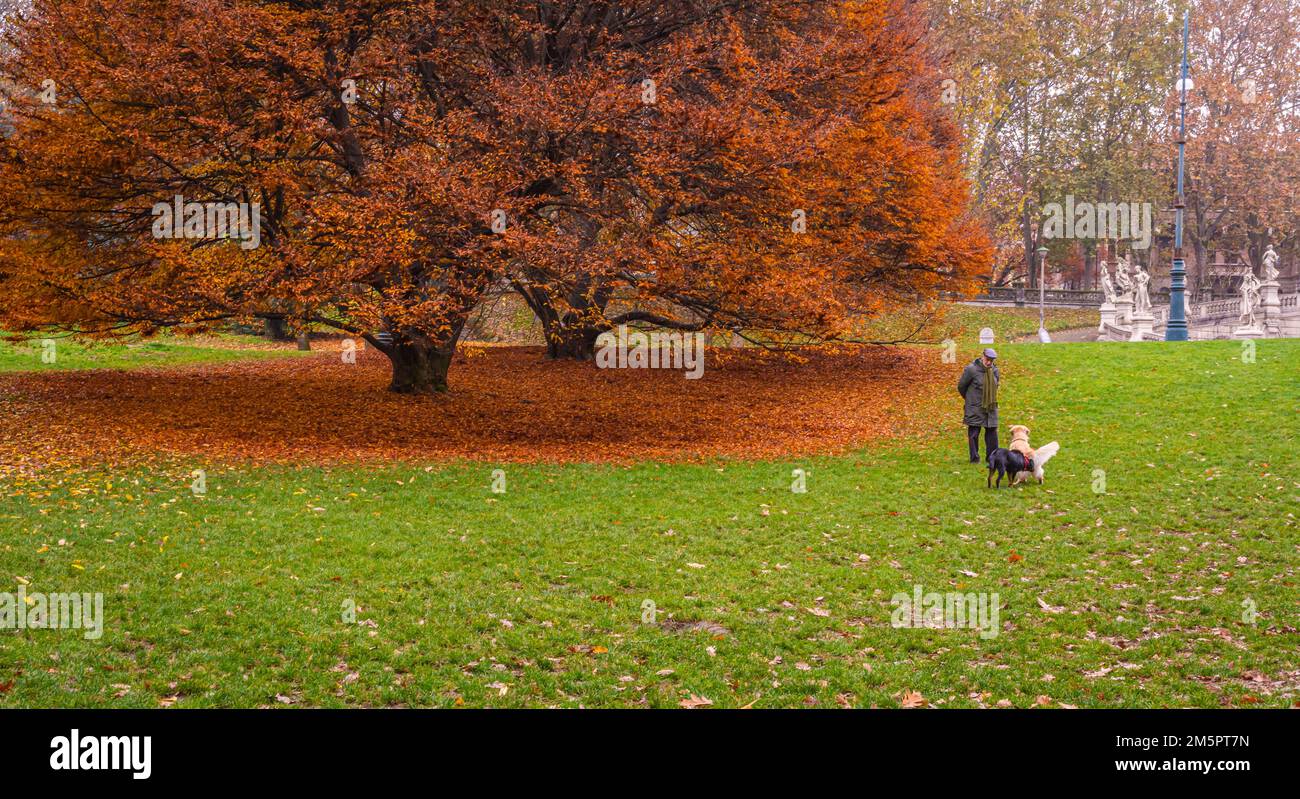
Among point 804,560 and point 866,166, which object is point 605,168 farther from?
point 804,560

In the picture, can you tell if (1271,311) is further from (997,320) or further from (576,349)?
(576,349)

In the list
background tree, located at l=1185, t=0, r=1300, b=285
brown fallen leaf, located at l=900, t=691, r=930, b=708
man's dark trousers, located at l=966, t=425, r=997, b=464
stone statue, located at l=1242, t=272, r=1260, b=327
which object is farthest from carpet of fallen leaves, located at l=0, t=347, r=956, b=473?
background tree, located at l=1185, t=0, r=1300, b=285

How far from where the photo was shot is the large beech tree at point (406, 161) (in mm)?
16484

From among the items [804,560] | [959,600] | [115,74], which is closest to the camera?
[959,600]

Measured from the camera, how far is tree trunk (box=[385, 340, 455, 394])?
21.2 m

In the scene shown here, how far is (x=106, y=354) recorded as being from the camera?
29406mm

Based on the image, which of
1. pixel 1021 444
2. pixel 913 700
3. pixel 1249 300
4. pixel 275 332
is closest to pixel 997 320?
pixel 1249 300

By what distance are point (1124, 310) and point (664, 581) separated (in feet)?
132

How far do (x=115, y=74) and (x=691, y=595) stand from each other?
1348 cm

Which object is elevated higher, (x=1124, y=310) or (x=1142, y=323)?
(x=1124, y=310)

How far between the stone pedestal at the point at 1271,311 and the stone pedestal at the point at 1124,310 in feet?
16.2

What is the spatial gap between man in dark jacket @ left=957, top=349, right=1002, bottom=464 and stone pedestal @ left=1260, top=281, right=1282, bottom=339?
95.9 ft

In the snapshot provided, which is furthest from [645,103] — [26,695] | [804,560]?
[26,695]

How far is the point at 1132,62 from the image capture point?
54656 mm
